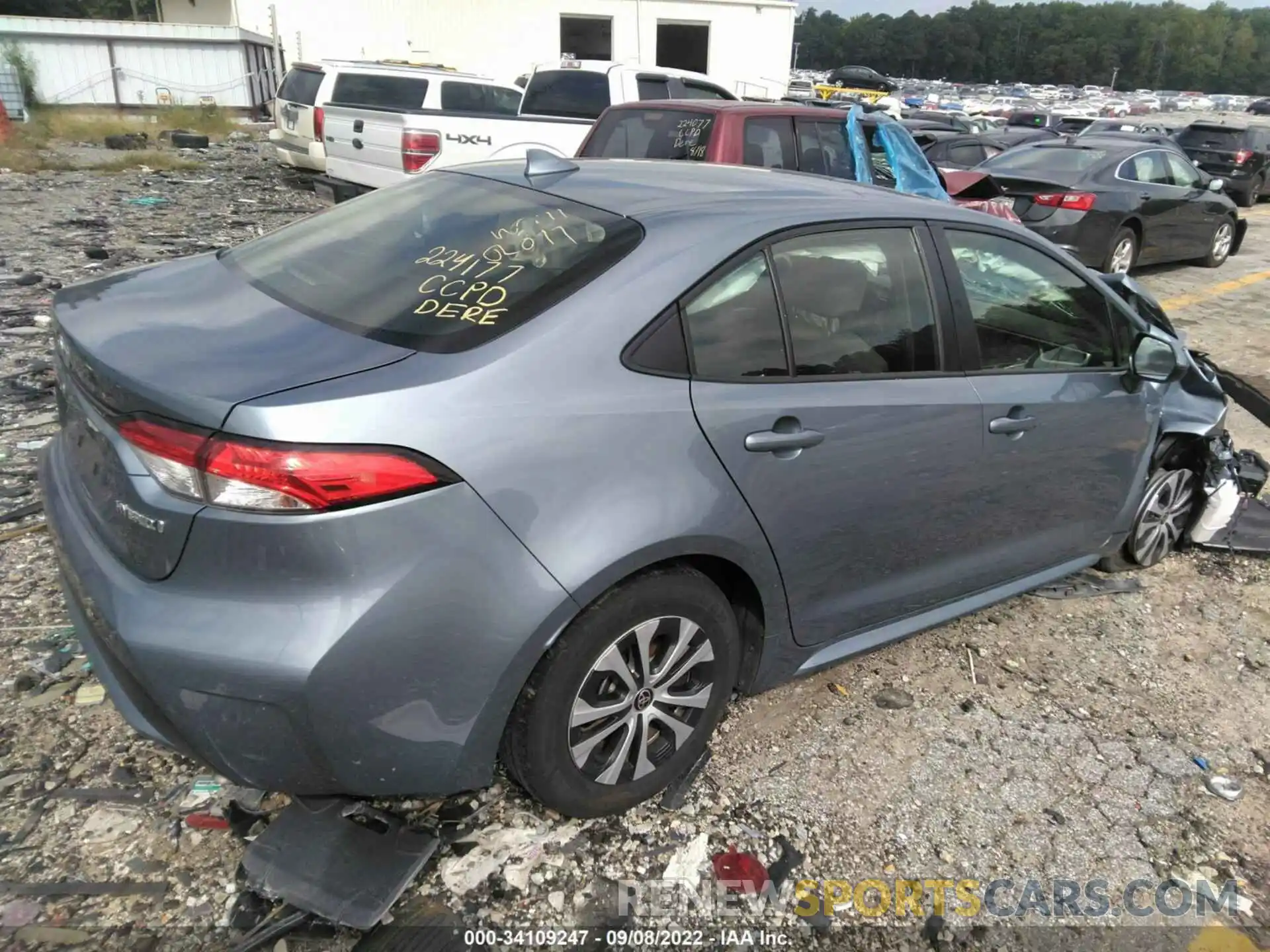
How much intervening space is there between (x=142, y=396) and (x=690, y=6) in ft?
114

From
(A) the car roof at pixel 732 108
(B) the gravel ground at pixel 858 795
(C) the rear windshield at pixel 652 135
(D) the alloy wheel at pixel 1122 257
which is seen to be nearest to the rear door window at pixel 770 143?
(A) the car roof at pixel 732 108

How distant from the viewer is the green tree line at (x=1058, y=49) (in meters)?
118

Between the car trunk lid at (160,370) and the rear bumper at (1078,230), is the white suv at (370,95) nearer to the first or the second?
the rear bumper at (1078,230)

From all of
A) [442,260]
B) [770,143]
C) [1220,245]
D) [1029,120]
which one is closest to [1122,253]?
[1220,245]

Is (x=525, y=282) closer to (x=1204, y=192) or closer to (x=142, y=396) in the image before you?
(x=142, y=396)

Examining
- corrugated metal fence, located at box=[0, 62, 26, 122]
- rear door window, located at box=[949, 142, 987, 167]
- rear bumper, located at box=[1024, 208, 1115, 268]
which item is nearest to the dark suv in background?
rear door window, located at box=[949, 142, 987, 167]

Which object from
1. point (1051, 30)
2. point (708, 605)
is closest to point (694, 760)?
point (708, 605)

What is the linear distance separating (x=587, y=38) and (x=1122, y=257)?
30.3 m

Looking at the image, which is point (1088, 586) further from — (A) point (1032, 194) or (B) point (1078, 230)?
(A) point (1032, 194)

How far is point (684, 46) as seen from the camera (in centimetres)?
3516

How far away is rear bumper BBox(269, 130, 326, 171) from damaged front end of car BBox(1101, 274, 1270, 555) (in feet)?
35.3

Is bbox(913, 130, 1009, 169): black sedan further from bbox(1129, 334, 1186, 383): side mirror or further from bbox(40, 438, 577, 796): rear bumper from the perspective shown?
bbox(40, 438, 577, 796): rear bumper

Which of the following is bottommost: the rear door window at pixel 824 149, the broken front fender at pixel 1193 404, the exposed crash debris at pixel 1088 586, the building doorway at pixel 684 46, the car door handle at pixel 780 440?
the exposed crash debris at pixel 1088 586

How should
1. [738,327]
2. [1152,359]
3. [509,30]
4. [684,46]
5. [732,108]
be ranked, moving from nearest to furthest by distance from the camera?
1. [738,327]
2. [1152,359]
3. [732,108]
4. [509,30]
5. [684,46]
